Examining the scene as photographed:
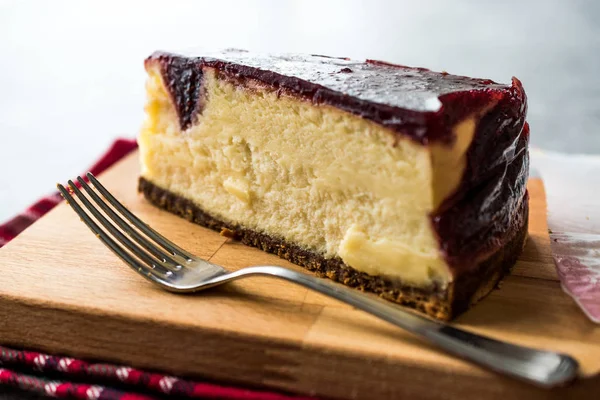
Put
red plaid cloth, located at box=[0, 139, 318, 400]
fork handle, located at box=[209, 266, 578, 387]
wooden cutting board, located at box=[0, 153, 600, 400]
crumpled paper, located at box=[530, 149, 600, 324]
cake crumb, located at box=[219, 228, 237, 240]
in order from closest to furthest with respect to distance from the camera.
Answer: fork handle, located at box=[209, 266, 578, 387]
wooden cutting board, located at box=[0, 153, 600, 400]
red plaid cloth, located at box=[0, 139, 318, 400]
crumpled paper, located at box=[530, 149, 600, 324]
cake crumb, located at box=[219, 228, 237, 240]

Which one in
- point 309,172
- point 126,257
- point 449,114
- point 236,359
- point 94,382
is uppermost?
point 449,114

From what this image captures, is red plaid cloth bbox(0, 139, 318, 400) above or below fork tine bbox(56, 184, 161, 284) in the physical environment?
below

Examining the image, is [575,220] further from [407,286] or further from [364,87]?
[364,87]

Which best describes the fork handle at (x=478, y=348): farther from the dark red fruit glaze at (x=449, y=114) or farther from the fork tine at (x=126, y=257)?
the fork tine at (x=126, y=257)

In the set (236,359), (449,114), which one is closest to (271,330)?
(236,359)

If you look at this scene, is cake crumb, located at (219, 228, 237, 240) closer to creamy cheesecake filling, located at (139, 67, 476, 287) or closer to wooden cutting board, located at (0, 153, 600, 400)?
creamy cheesecake filling, located at (139, 67, 476, 287)

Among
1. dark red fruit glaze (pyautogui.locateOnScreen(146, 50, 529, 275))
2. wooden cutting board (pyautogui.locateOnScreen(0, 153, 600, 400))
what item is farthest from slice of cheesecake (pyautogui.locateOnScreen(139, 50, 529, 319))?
wooden cutting board (pyautogui.locateOnScreen(0, 153, 600, 400))

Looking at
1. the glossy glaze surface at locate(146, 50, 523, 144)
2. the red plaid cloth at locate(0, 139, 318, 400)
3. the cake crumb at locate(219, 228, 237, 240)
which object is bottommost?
the red plaid cloth at locate(0, 139, 318, 400)
